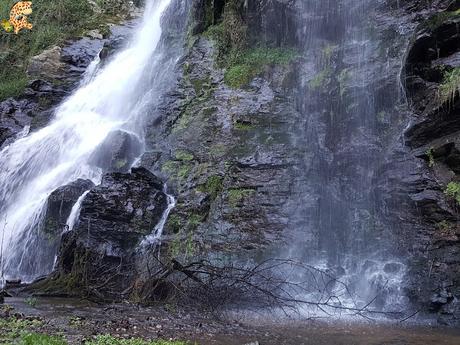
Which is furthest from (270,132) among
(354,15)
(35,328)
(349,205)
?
(35,328)

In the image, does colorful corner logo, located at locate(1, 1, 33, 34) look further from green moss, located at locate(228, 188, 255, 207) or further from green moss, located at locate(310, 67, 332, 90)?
green moss, located at locate(310, 67, 332, 90)

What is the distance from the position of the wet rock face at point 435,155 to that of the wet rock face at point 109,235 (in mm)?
6373

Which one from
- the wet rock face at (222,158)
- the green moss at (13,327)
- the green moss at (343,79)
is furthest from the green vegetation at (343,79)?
the green moss at (13,327)

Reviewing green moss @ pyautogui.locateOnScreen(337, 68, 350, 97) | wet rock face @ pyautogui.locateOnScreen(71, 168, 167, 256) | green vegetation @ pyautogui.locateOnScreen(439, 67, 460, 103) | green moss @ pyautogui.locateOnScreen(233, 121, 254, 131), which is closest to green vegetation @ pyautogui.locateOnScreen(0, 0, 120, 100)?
wet rock face @ pyautogui.locateOnScreen(71, 168, 167, 256)

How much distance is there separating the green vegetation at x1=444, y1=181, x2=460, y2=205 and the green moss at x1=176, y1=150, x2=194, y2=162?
6.92 meters

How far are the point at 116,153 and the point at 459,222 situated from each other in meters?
10.1

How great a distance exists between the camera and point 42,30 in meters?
26.8

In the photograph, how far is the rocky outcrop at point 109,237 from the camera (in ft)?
32.4

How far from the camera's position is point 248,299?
9.41 meters

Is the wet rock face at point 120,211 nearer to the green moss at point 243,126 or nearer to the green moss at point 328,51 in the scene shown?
the green moss at point 243,126

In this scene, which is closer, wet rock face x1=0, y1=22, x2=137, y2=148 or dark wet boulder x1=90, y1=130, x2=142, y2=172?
dark wet boulder x1=90, y1=130, x2=142, y2=172

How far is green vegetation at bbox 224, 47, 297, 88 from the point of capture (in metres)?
15.4

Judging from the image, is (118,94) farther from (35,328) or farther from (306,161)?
(35,328)

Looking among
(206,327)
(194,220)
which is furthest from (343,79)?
(206,327)
